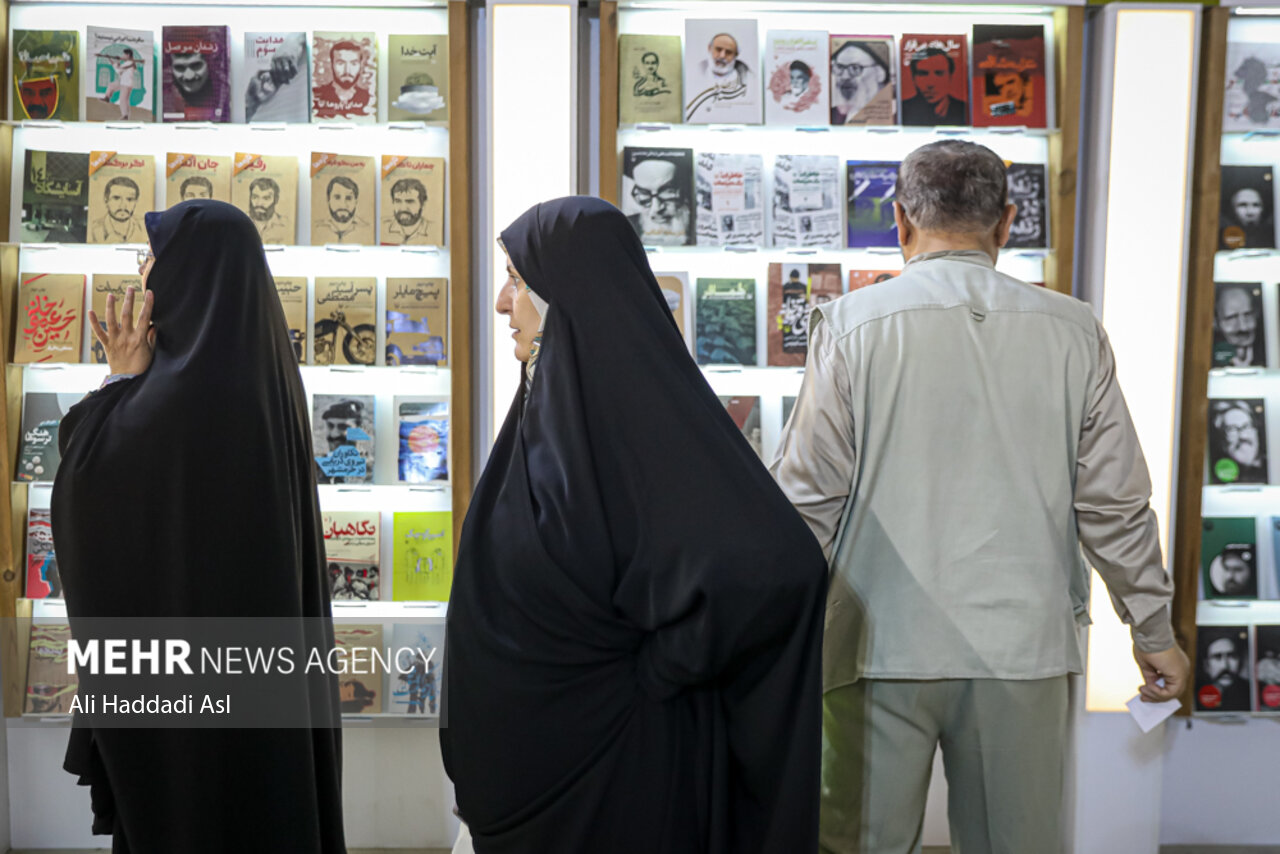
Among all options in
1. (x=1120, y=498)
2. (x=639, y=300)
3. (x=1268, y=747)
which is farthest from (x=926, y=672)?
(x=1268, y=747)

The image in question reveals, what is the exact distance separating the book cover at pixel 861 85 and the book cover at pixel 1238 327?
1228 millimetres

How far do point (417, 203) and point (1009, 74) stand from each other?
1917mm

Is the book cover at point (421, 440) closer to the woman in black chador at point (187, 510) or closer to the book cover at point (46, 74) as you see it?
the woman in black chador at point (187, 510)

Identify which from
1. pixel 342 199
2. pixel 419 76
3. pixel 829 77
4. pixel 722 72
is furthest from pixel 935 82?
pixel 342 199

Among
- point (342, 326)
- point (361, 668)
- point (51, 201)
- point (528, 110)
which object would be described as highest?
point (528, 110)

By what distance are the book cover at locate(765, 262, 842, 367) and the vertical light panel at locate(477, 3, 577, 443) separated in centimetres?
74

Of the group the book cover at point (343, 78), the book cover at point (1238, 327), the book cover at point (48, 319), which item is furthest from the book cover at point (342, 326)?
the book cover at point (1238, 327)

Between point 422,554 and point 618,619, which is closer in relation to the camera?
point 618,619

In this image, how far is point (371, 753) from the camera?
3.30 meters

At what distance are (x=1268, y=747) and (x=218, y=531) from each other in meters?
3.44

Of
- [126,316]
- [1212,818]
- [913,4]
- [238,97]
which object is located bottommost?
[1212,818]

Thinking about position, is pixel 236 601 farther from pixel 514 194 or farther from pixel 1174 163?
pixel 1174 163

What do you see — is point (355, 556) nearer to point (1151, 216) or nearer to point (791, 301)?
point (791, 301)

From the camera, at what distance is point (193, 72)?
3.12 m
